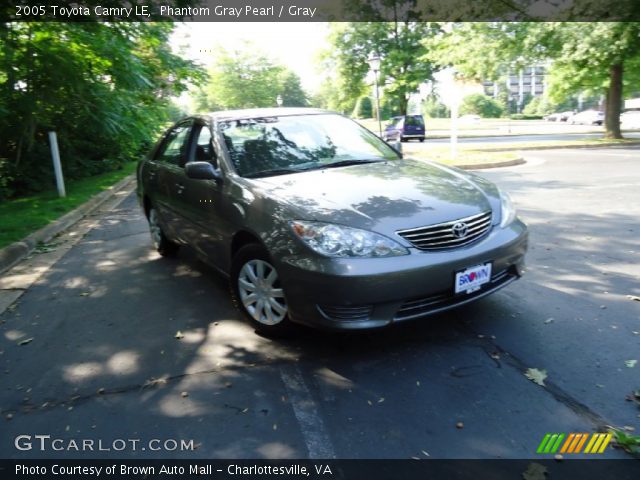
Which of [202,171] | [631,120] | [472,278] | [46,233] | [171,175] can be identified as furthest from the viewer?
[631,120]

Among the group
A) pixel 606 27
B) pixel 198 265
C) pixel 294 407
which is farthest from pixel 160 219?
pixel 606 27

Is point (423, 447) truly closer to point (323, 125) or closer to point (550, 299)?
point (550, 299)

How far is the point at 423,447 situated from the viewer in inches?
92.0

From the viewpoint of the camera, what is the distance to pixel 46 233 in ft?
24.0

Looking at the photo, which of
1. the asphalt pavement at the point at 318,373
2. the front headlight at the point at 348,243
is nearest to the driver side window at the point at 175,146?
the asphalt pavement at the point at 318,373

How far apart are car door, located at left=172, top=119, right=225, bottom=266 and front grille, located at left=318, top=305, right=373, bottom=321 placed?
52.8 inches

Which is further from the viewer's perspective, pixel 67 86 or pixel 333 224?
pixel 67 86

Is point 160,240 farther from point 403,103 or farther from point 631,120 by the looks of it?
point 631,120

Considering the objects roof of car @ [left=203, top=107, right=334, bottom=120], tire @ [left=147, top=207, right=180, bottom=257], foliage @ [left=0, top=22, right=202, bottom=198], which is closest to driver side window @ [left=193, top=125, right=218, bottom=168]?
roof of car @ [left=203, top=107, right=334, bottom=120]

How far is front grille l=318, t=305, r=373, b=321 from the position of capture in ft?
9.59

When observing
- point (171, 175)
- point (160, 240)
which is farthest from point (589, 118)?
point (171, 175)

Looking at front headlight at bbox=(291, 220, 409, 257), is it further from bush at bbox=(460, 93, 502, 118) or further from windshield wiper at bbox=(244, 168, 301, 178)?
bush at bbox=(460, 93, 502, 118)

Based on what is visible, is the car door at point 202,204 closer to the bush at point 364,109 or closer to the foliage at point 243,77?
the foliage at point 243,77
